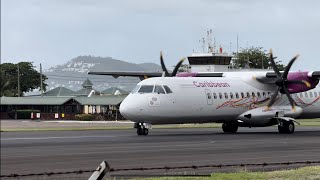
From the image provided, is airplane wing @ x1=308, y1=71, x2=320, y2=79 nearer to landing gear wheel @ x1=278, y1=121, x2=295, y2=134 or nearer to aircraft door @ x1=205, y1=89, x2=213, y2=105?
landing gear wheel @ x1=278, y1=121, x2=295, y2=134

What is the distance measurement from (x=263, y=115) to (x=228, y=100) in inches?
106

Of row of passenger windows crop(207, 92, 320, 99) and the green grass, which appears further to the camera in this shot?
row of passenger windows crop(207, 92, 320, 99)

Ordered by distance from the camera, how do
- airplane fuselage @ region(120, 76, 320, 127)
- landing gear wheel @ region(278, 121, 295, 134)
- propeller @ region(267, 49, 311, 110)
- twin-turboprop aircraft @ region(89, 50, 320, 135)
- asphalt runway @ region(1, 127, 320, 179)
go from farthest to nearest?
propeller @ region(267, 49, 311, 110)
landing gear wheel @ region(278, 121, 295, 134)
twin-turboprop aircraft @ region(89, 50, 320, 135)
airplane fuselage @ region(120, 76, 320, 127)
asphalt runway @ region(1, 127, 320, 179)

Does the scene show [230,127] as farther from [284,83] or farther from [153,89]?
[153,89]

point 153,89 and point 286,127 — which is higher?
point 153,89

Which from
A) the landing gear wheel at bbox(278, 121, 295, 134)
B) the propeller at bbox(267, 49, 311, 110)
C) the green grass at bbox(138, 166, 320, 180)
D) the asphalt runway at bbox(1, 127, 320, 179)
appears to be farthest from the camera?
the propeller at bbox(267, 49, 311, 110)

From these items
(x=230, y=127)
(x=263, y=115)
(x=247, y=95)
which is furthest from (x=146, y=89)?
(x=263, y=115)

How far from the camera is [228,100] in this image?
1656 inches

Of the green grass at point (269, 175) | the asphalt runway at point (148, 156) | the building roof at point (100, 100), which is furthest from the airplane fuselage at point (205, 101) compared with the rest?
the building roof at point (100, 100)

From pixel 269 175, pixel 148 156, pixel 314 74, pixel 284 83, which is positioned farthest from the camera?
pixel 284 83

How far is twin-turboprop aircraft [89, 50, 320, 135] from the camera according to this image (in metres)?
38.1

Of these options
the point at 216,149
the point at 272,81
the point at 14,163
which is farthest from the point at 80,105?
the point at 14,163

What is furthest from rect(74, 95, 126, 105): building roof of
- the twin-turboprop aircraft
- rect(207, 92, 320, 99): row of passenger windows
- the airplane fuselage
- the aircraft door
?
the aircraft door

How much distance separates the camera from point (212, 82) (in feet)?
139
